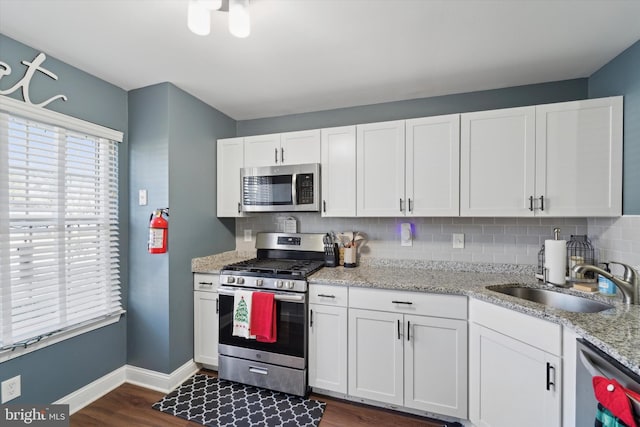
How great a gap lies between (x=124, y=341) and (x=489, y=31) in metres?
3.52

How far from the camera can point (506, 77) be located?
2.14 meters

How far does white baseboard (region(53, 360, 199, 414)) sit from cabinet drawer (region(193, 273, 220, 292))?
65 centimetres

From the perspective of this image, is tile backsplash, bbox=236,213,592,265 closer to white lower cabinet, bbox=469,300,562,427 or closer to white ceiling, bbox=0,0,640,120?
white lower cabinet, bbox=469,300,562,427

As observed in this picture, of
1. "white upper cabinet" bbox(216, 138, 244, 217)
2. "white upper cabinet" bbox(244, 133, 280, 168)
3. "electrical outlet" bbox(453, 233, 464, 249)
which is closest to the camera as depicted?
"electrical outlet" bbox(453, 233, 464, 249)

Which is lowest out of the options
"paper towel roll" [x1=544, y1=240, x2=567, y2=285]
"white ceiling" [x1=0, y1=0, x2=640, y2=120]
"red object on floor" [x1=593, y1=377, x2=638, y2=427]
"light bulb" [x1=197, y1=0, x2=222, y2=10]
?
"red object on floor" [x1=593, y1=377, x2=638, y2=427]

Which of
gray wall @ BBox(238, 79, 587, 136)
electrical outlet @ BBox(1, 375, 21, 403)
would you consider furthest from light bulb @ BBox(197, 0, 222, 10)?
electrical outlet @ BBox(1, 375, 21, 403)

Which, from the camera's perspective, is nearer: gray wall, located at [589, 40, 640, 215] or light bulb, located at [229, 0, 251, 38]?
light bulb, located at [229, 0, 251, 38]

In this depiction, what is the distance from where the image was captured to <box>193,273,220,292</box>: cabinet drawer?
2.43 meters

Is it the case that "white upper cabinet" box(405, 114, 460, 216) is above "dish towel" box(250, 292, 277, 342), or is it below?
above

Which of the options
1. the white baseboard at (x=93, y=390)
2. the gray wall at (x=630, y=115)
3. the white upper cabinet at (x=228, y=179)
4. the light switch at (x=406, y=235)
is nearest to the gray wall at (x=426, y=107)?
the gray wall at (x=630, y=115)

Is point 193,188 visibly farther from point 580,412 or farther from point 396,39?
point 580,412

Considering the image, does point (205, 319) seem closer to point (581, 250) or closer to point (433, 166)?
point (433, 166)

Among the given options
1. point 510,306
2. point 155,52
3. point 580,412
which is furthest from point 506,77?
point 155,52

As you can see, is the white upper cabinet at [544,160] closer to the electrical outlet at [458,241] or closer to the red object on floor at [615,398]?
the electrical outlet at [458,241]
